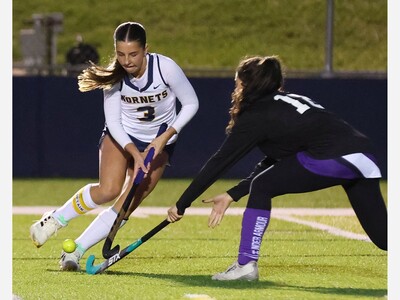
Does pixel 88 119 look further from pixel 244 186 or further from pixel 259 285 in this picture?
pixel 259 285

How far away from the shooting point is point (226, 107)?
17.4m

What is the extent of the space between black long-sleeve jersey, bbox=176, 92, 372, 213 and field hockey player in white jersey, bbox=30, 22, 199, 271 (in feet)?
2.68

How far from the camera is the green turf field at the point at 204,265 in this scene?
21.4 feet

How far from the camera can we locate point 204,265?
7.93 metres

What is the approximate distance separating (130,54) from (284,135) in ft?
4.04

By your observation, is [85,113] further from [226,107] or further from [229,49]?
[229,49]

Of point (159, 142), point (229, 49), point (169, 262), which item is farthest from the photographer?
point (229, 49)

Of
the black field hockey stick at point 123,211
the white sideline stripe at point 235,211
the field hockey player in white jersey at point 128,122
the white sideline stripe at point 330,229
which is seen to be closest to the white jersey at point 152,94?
the field hockey player in white jersey at point 128,122

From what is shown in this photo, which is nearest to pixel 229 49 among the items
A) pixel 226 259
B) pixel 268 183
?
pixel 226 259

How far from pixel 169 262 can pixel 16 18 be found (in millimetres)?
20374

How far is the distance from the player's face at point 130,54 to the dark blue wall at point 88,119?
32.9 feet

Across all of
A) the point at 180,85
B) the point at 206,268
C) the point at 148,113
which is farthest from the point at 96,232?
the point at 180,85

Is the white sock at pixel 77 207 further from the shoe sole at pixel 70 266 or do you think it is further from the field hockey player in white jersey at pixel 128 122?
the shoe sole at pixel 70 266
